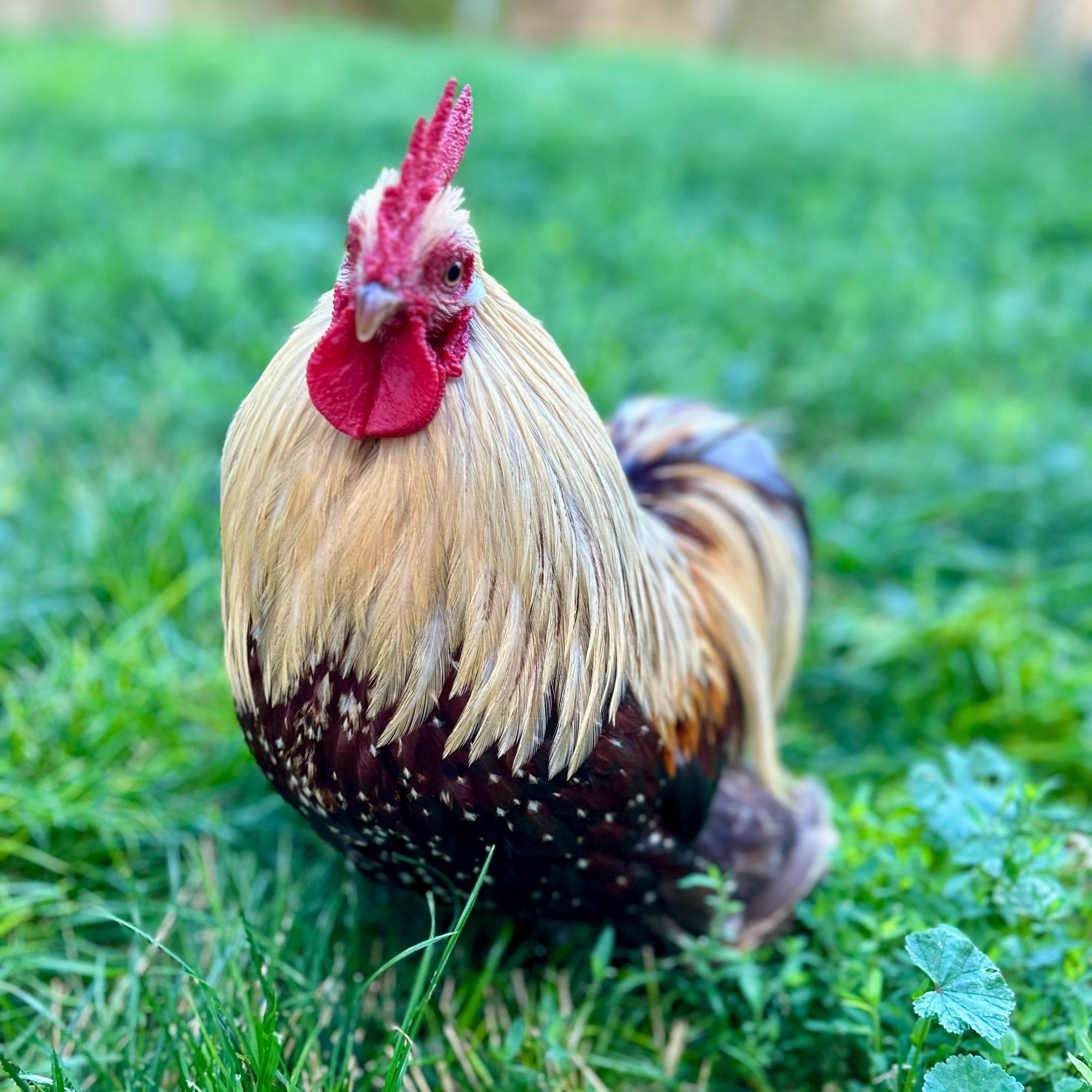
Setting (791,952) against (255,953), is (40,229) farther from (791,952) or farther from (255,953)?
(791,952)

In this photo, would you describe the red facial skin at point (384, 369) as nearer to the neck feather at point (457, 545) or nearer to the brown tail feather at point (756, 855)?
the neck feather at point (457, 545)

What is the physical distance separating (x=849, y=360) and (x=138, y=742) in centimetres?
353

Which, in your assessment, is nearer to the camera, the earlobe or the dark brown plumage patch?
the earlobe

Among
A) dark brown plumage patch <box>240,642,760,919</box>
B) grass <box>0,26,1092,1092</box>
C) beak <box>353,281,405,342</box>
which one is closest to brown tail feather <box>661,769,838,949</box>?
grass <box>0,26,1092,1092</box>

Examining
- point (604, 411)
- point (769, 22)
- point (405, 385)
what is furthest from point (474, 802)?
point (769, 22)

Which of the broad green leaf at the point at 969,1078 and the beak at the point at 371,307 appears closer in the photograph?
the beak at the point at 371,307

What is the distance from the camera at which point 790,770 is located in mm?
2953

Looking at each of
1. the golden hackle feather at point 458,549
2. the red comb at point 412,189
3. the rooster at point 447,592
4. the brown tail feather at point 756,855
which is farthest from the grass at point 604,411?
the red comb at point 412,189

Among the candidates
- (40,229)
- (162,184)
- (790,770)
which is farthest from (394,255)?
(162,184)

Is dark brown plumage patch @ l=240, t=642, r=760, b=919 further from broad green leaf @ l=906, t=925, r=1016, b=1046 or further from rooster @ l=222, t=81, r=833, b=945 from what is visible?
broad green leaf @ l=906, t=925, r=1016, b=1046

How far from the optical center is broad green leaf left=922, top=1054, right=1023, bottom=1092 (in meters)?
1.58

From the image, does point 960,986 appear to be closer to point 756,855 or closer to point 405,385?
point 756,855

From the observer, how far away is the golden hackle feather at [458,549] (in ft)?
5.03

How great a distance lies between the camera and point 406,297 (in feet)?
4.66
